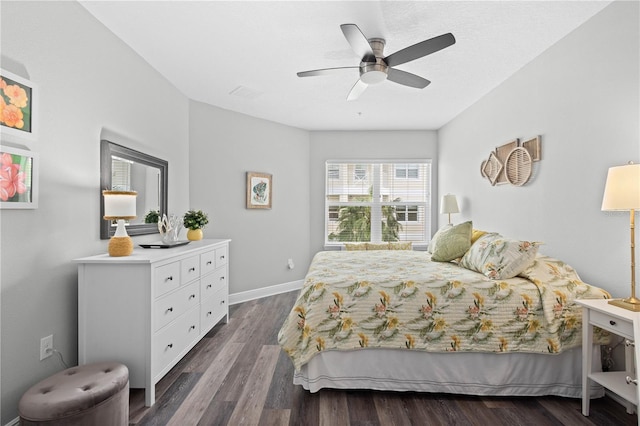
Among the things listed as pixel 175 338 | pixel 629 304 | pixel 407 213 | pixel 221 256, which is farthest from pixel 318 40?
pixel 407 213

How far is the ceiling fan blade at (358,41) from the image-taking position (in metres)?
1.95

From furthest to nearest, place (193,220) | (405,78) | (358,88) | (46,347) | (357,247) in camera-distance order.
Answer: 1. (357,247)
2. (193,220)
3. (358,88)
4. (405,78)
5. (46,347)

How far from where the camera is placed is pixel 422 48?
2156mm

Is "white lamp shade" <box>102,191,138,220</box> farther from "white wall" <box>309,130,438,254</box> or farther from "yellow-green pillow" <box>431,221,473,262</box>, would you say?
"white wall" <box>309,130,438,254</box>

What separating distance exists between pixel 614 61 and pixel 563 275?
4.77 feet

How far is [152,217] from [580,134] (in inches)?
145

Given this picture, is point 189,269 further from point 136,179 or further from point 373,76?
point 373,76

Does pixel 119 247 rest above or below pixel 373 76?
below

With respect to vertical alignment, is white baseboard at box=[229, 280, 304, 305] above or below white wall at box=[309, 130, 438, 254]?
below

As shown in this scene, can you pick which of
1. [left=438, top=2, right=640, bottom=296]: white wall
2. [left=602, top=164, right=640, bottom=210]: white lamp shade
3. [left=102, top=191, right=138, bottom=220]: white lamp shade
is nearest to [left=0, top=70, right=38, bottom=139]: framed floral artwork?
[left=102, top=191, right=138, bottom=220]: white lamp shade

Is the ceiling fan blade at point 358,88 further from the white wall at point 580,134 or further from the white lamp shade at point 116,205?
the white lamp shade at point 116,205

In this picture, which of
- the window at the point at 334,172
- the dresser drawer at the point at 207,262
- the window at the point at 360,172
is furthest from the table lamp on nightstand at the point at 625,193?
the window at the point at 334,172

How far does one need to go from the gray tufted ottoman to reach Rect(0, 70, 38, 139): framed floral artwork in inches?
51.3

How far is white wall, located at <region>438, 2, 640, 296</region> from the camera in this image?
6.70ft
